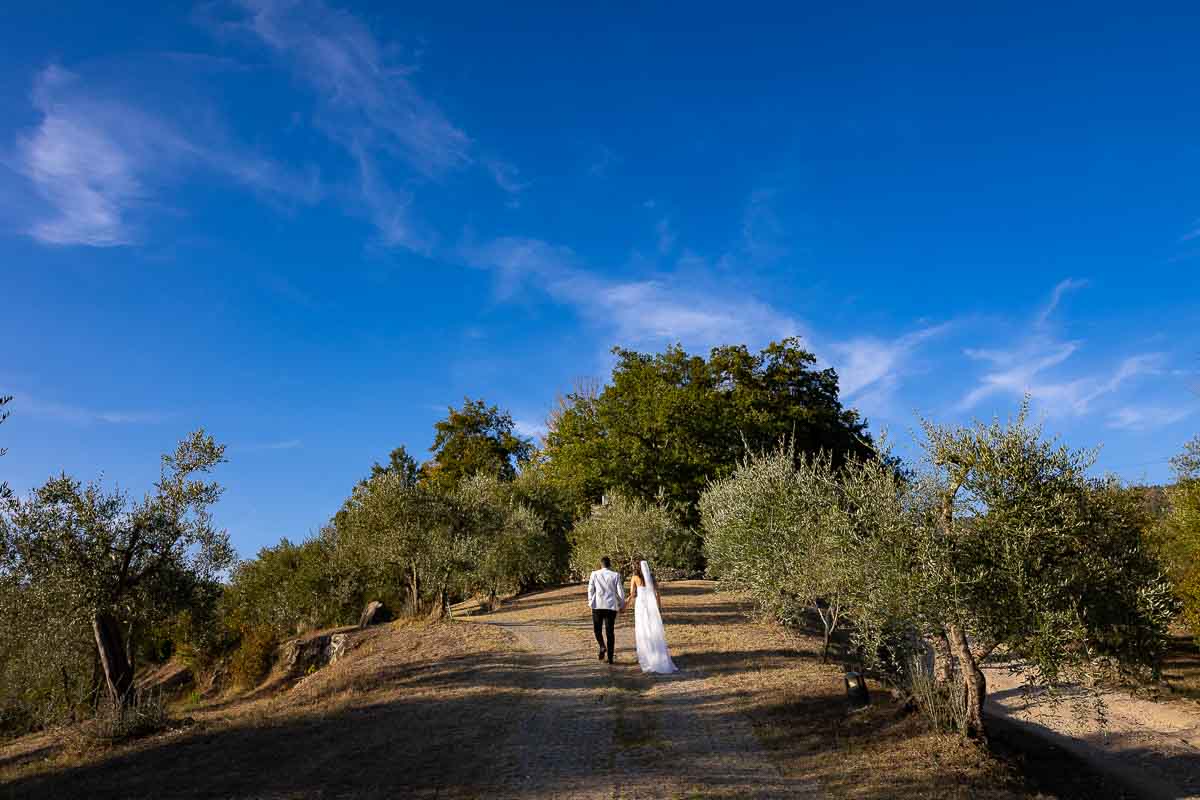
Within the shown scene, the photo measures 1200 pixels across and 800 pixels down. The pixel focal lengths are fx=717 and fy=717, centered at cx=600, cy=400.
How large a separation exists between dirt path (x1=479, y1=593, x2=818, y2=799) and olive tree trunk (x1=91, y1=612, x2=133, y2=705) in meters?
10.0

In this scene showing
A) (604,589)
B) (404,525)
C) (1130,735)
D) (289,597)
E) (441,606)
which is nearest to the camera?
(604,589)

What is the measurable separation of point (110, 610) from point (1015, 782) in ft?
64.8

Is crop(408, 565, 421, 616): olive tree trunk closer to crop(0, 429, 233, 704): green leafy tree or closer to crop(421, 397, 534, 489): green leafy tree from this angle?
crop(0, 429, 233, 704): green leafy tree

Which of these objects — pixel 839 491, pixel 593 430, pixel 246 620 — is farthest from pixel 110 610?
pixel 593 430

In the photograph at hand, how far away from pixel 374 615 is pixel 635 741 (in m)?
29.6

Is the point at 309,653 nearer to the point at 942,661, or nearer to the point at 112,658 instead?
the point at 112,658

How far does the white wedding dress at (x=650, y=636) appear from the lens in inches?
684

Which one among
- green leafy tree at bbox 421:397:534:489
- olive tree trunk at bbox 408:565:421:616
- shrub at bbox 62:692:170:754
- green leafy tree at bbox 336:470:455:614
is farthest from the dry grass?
green leafy tree at bbox 421:397:534:489

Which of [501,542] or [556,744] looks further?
[501,542]

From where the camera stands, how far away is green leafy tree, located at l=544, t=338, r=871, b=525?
4444 centimetres

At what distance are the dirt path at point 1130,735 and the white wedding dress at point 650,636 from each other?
7.55 meters

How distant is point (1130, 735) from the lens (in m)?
19.8

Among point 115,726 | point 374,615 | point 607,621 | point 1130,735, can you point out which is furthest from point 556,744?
point 374,615

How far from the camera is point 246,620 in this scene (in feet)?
142
